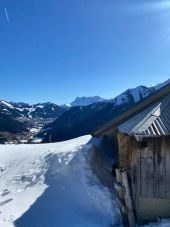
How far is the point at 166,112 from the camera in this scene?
13250 millimetres

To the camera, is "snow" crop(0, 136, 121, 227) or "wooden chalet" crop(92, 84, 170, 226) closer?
"wooden chalet" crop(92, 84, 170, 226)

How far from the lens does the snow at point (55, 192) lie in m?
12.9

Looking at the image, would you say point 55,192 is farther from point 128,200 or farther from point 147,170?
point 147,170

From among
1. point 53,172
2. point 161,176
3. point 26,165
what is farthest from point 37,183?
point 161,176

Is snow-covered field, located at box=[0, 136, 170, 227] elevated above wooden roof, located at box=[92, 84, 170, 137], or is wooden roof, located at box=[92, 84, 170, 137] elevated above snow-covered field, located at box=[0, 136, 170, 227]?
wooden roof, located at box=[92, 84, 170, 137]

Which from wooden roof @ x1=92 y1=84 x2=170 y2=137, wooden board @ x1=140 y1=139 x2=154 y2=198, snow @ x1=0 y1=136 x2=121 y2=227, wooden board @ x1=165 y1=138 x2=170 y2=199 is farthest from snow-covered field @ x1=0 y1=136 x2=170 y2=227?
wooden roof @ x1=92 y1=84 x2=170 y2=137

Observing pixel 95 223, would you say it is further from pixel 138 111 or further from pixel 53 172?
pixel 138 111

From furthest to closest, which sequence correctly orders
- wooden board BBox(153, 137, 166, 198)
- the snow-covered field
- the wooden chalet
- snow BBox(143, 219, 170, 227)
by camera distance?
the snow-covered field → wooden board BBox(153, 137, 166, 198) → the wooden chalet → snow BBox(143, 219, 170, 227)

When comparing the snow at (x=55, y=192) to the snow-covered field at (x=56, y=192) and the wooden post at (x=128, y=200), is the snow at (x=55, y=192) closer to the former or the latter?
the snow-covered field at (x=56, y=192)

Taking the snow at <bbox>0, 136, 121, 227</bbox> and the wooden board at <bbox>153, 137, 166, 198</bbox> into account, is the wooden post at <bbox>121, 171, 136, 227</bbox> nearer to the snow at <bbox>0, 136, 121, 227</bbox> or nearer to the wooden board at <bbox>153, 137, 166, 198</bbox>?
the snow at <bbox>0, 136, 121, 227</bbox>

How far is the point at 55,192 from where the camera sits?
1457cm

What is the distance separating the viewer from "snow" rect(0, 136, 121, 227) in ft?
42.3

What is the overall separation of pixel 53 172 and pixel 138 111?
5227 millimetres

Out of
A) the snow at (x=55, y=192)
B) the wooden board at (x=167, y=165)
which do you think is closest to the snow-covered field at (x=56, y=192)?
the snow at (x=55, y=192)
